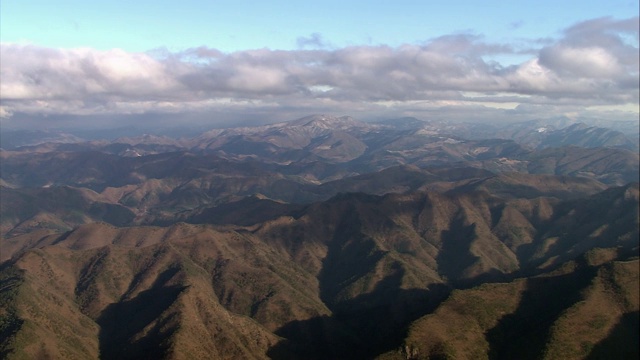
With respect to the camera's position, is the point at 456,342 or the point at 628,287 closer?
the point at 456,342

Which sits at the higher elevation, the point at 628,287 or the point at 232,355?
the point at 628,287

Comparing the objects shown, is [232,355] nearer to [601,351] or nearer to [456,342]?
[456,342]

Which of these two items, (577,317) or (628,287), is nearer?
(577,317)

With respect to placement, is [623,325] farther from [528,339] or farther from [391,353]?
[391,353]

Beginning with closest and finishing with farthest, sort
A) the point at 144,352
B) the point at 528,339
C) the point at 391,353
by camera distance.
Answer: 1. the point at 391,353
2. the point at 528,339
3. the point at 144,352

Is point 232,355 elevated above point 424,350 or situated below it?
below

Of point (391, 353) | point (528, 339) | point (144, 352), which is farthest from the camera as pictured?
point (144, 352)

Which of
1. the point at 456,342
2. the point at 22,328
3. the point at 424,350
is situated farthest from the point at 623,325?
the point at 22,328

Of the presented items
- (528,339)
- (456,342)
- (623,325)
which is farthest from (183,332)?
(623,325)
